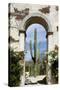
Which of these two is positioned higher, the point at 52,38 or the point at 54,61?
the point at 52,38

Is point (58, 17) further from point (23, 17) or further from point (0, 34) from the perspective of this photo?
point (0, 34)

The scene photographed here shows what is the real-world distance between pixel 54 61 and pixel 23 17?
547mm

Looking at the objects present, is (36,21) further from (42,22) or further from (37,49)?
(37,49)

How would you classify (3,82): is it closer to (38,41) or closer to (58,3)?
(38,41)

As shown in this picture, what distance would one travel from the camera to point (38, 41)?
2.44m

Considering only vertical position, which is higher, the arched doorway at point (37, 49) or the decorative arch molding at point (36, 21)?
the decorative arch molding at point (36, 21)

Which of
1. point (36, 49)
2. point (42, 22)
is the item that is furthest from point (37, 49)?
point (42, 22)

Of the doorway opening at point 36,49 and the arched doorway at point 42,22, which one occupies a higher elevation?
the arched doorway at point 42,22

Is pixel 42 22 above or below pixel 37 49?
above

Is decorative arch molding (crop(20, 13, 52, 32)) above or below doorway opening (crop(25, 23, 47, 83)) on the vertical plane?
above

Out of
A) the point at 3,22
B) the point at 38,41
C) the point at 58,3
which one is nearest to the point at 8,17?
the point at 3,22

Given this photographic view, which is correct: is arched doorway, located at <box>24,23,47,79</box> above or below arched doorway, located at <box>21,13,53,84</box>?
below

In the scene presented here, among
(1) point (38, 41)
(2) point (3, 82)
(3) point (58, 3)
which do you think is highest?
(3) point (58, 3)

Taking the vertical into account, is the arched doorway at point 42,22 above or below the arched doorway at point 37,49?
above
